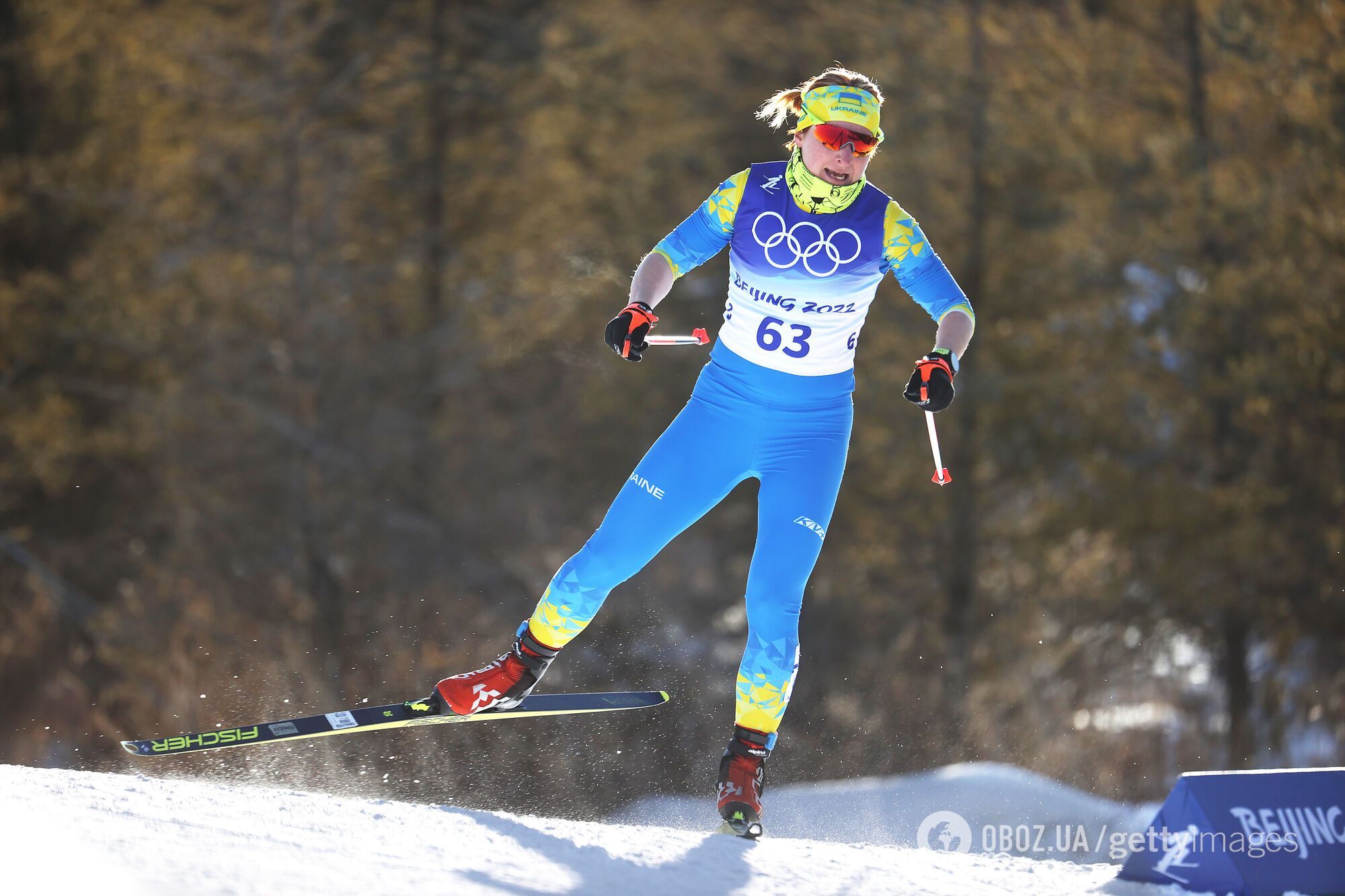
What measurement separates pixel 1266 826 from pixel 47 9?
14.9 meters

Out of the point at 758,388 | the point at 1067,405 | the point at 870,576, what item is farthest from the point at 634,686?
the point at 758,388

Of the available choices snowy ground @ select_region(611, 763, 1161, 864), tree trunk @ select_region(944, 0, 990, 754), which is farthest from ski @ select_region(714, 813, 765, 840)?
tree trunk @ select_region(944, 0, 990, 754)

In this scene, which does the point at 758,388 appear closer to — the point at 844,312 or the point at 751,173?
the point at 844,312

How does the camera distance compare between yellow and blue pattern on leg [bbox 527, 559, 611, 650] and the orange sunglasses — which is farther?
yellow and blue pattern on leg [bbox 527, 559, 611, 650]

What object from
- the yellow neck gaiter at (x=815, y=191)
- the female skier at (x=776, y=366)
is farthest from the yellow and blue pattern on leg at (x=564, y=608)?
the yellow neck gaiter at (x=815, y=191)

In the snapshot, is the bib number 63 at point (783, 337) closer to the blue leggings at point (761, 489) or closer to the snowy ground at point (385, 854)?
the blue leggings at point (761, 489)

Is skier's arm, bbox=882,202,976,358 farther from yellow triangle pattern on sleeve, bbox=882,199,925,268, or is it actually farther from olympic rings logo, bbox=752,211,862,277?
olympic rings logo, bbox=752,211,862,277

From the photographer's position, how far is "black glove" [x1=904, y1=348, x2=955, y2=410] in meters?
4.11

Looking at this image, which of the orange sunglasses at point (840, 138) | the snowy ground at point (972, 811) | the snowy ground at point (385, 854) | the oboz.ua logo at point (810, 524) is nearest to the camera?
the snowy ground at point (385, 854)

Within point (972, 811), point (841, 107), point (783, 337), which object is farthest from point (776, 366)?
point (972, 811)

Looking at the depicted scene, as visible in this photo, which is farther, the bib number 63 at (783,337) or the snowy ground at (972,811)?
the snowy ground at (972,811)

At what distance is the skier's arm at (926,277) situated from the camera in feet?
14.3

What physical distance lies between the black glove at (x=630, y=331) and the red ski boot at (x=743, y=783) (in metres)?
1.31

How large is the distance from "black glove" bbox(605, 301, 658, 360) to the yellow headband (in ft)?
2.56
